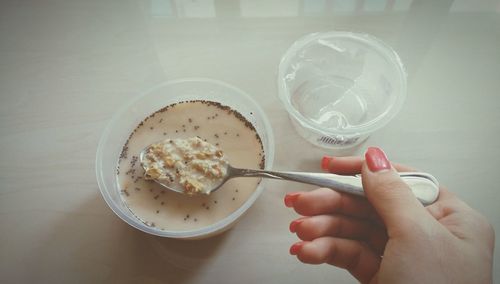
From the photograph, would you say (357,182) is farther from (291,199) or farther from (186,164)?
(186,164)

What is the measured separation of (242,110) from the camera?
3.48 feet

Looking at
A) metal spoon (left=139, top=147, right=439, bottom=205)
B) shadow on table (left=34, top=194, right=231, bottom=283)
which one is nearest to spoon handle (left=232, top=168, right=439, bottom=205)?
metal spoon (left=139, top=147, right=439, bottom=205)

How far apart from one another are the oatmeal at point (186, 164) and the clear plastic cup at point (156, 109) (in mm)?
89

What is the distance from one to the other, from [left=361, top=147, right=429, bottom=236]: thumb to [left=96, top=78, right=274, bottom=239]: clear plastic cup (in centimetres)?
24

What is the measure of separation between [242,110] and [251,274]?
→ 42 cm

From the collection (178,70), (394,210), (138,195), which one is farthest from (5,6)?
(394,210)

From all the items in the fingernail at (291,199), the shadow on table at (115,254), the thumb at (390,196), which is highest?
the thumb at (390,196)

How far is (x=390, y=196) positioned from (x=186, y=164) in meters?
0.47

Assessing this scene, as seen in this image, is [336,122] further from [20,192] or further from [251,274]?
[20,192]

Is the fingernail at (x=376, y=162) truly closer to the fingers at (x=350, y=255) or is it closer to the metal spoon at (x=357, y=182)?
the metal spoon at (x=357, y=182)

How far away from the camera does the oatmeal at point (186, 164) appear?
0.92 meters

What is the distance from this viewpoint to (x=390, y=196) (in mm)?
709

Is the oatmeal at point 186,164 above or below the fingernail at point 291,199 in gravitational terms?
above

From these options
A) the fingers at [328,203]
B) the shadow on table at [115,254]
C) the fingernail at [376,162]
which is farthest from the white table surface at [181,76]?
the fingernail at [376,162]
